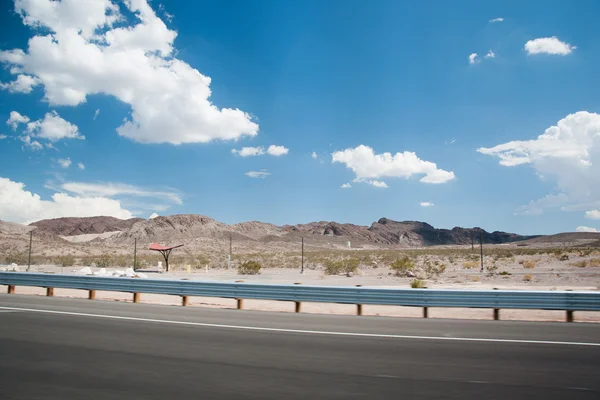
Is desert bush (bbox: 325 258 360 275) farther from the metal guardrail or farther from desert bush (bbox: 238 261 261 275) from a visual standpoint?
the metal guardrail

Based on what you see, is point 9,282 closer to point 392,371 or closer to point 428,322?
point 428,322

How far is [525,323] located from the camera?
1212cm

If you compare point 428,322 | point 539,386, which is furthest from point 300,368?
point 428,322

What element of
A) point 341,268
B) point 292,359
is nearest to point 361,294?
point 292,359

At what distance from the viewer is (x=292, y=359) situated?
24.5 feet

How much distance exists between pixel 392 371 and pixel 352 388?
115 centimetres

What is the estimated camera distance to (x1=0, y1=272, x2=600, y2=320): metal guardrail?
41.3 feet

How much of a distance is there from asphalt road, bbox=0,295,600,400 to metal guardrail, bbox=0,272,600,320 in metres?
0.93

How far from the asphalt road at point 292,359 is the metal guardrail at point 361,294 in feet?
3.04

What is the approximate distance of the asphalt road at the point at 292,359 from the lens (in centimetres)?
571

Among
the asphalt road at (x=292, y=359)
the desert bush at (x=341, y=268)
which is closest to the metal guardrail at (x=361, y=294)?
the asphalt road at (x=292, y=359)

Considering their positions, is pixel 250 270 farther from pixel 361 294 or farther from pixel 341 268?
pixel 361 294

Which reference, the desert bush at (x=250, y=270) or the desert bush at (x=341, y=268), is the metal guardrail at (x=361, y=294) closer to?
the desert bush at (x=250, y=270)

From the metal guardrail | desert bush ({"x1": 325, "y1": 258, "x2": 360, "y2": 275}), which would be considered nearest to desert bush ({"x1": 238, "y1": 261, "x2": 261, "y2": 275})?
desert bush ({"x1": 325, "y1": 258, "x2": 360, "y2": 275})
